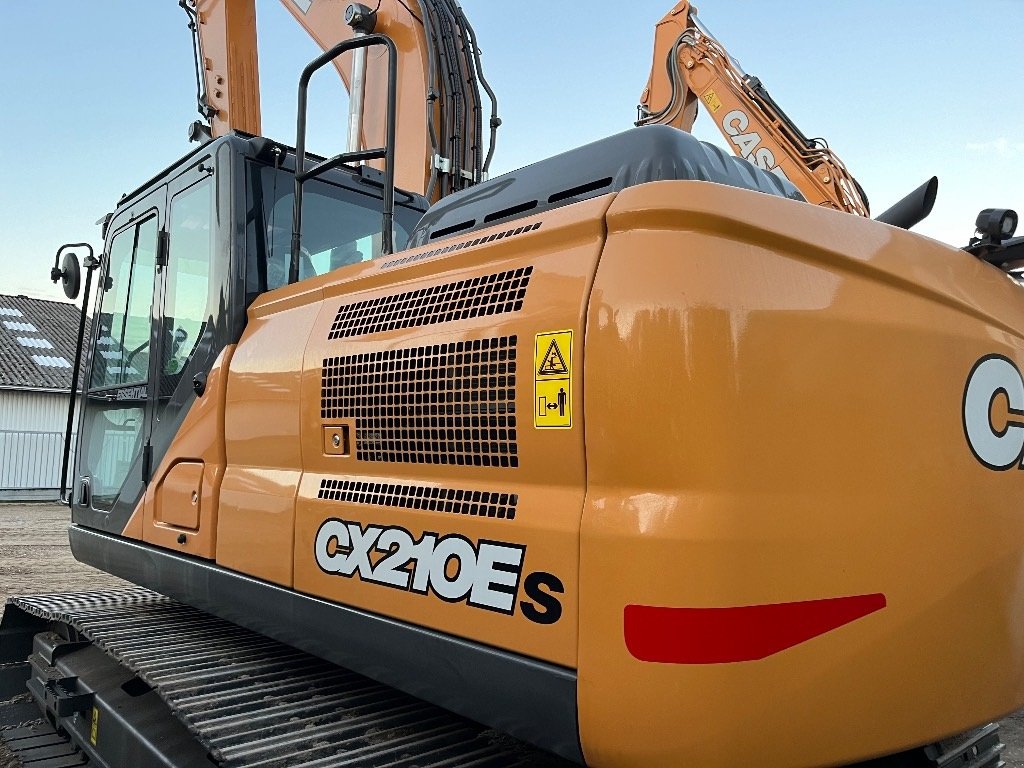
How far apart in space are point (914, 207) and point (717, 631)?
4.24 feet

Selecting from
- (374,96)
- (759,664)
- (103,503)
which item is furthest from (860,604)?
(374,96)

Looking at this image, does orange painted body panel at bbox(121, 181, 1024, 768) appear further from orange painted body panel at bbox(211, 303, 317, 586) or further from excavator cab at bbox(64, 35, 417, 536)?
excavator cab at bbox(64, 35, 417, 536)

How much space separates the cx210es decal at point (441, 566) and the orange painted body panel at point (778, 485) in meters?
0.14

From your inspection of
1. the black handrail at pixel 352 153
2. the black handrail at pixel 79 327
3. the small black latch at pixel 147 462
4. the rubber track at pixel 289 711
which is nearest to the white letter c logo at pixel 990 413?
the rubber track at pixel 289 711

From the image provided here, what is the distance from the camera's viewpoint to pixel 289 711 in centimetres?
229

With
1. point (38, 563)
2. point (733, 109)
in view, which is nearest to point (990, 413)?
point (733, 109)

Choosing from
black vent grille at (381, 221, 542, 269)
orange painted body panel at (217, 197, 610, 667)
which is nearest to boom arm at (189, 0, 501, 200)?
orange painted body panel at (217, 197, 610, 667)

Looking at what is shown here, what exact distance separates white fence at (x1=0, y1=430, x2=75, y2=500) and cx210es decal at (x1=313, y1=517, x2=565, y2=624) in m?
18.9

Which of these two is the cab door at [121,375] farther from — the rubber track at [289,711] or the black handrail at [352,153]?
the black handrail at [352,153]

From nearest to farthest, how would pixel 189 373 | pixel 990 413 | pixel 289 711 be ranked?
pixel 990 413, pixel 289 711, pixel 189 373

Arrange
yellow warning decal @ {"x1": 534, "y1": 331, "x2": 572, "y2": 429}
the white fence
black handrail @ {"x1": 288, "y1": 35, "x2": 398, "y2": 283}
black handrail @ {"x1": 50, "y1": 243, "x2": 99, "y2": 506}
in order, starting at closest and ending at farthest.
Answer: yellow warning decal @ {"x1": 534, "y1": 331, "x2": 572, "y2": 429}, black handrail @ {"x1": 288, "y1": 35, "x2": 398, "y2": 283}, black handrail @ {"x1": 50, "y1": 243, "x2": 99, "y2": 506}, the white fence

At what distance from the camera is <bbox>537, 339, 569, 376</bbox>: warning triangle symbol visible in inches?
63.4

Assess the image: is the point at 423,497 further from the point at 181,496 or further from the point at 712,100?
the point at 712,100

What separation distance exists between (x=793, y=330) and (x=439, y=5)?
139 inches
